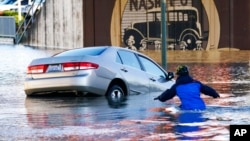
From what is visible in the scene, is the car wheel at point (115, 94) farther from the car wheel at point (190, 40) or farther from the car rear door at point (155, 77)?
the car wheel at point (190, 40)

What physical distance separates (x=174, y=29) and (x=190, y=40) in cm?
98

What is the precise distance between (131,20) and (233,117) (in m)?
27.8

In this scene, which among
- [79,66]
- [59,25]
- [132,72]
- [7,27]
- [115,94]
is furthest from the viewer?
[7,27]

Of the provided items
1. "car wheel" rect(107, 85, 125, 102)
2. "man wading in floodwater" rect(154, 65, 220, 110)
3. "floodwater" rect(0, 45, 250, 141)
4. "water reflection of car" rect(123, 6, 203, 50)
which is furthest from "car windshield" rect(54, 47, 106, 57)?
"water reflection of car" rect(123, 6, 203, 50)

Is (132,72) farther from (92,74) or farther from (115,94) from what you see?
(92,74)

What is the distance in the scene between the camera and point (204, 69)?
26.9 meters

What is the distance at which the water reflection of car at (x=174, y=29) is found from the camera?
129ft

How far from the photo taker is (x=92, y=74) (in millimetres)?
15828

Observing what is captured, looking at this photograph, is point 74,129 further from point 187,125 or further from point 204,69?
point 204,69

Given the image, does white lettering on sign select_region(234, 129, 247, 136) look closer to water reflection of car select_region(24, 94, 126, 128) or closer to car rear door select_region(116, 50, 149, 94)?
water reflection of car select_region(24, 94, 126, 128)

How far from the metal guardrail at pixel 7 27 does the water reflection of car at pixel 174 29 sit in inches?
529

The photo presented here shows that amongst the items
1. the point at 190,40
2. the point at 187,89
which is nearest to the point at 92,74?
the point at 187,89

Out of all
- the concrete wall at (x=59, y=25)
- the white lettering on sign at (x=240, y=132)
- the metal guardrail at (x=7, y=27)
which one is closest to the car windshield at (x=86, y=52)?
the white lettering on sign at (x=240, y=132)

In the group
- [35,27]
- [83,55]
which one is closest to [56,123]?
[83,55]
